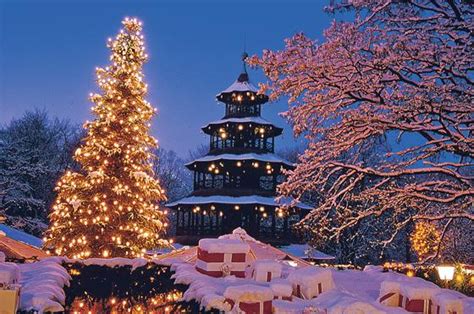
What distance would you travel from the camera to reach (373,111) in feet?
33.7

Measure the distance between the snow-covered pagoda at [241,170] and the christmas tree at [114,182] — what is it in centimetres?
1444

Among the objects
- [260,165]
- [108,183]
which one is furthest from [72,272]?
[260,165]

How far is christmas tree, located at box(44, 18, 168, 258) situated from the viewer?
24.2 m

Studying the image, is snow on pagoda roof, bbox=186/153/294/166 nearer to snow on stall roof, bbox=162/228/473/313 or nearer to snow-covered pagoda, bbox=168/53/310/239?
snow-covered pagoda, bbox=168/53/310/239

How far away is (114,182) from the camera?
2466 cm

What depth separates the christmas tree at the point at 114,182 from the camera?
2416 cm

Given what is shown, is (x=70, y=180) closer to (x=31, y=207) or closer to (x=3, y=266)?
(x=31, y=207)

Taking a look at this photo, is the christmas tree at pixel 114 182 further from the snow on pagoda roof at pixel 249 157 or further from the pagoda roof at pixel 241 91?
the pagoda roof at pixel 241 91

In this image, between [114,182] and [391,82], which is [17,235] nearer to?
[114,182]

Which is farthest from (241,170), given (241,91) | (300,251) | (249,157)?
(300,251)

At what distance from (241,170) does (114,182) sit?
18.0 m

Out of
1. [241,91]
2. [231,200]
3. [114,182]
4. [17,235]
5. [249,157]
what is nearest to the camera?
[17,235]

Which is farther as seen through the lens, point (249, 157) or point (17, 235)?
point (249, 157)

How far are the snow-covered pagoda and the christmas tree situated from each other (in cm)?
1444
